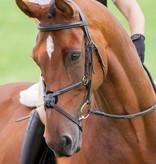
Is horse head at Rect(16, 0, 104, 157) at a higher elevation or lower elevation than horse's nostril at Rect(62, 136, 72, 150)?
higher

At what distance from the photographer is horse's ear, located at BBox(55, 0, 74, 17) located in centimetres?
529

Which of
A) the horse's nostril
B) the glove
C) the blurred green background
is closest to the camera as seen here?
the horse's nostril

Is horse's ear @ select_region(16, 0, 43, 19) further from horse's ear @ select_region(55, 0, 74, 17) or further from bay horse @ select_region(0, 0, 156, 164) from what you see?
horse's ear @ select_region(55, 0, 74, 17)

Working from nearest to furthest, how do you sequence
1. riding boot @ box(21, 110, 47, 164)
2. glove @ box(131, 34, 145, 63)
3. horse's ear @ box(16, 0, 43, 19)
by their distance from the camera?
horse's ear @ box(16, 0, 43, 19) → glove @ box(131, 34, 145, 63) → riding boot @ box(21, 110, 47, 164)

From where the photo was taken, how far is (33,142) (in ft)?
21.5

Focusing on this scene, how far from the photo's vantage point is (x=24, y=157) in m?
6.65

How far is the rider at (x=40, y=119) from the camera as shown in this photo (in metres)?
6.40

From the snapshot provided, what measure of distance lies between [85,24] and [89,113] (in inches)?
26.4

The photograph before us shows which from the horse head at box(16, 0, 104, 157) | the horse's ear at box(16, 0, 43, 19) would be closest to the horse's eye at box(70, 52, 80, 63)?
the horse head at box(16, 0, 104, 157)

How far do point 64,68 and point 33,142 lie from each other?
4.43 ft

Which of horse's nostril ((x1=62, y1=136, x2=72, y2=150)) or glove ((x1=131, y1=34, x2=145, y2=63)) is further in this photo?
glove ((x1=131, y1=34, x2=145, y2=63))

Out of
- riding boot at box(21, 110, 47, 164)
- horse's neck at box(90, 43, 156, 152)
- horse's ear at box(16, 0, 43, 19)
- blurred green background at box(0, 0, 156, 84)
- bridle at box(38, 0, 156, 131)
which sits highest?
horse's ear at box(16, 0, 43, 19)

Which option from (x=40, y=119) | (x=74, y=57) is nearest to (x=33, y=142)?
(x=40, y=119)

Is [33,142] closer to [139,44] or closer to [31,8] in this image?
[139,44]
